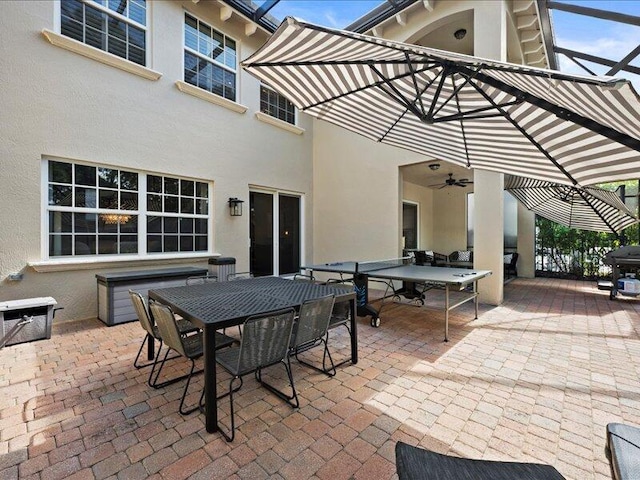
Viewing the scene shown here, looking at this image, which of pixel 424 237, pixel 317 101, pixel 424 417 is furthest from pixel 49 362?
pixel 424 237

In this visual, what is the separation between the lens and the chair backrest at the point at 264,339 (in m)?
2.52

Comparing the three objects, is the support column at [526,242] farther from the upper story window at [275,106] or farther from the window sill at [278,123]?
the upper story window at [275,106]

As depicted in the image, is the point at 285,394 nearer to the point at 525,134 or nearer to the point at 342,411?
the point at 342,411

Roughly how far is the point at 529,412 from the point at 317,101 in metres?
4.57

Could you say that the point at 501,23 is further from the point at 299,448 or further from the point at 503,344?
the point at 299,448

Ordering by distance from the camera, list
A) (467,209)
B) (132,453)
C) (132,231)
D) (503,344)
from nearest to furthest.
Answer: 1. (132,453)
2. (503,344)
3. (132,231)
4. (467,209)

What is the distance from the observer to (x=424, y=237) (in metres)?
12.6

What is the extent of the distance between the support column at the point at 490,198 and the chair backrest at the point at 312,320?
542 centimetres

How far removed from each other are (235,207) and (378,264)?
3.93 meters

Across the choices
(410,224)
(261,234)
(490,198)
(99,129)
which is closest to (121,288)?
(99,129)

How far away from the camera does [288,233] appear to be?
32.2 ft

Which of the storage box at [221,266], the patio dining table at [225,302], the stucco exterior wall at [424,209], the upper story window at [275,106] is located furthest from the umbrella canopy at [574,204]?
the storage box at [221,266]

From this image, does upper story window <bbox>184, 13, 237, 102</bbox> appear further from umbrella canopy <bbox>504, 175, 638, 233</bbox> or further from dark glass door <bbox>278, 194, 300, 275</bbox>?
umbrella canopy <bbox>504, 175, 638, 233</bbox>

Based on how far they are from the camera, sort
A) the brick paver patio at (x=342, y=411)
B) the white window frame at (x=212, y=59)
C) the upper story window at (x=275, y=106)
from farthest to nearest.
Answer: the upper story window at (x=275, y=106) → the white window frame at (x=212, y=59) → the brick paver patio at (x=342, y=411)
